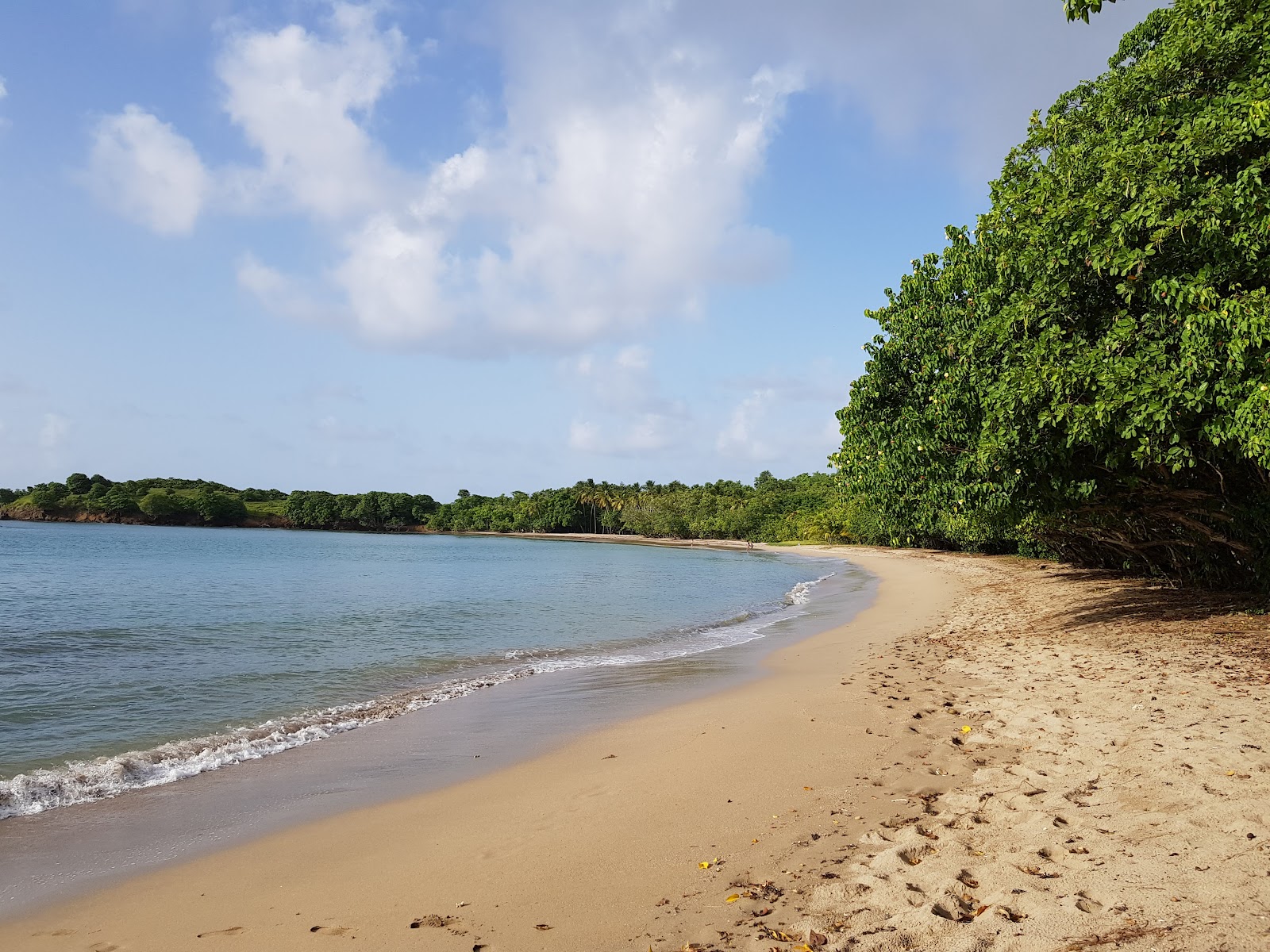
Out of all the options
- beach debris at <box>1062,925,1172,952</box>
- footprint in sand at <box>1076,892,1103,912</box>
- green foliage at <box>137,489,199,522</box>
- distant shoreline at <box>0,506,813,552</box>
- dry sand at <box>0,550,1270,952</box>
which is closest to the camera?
beach debris at <box>1062,925,1172,952</box>

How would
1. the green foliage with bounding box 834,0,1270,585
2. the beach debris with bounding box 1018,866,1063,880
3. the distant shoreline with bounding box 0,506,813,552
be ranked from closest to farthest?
the beach debris with bounding box 1018,866,1063,880 < the green foliage with bounding box 834,0,1270,585 < the distant shoreline with bounding box 0,506,813,552

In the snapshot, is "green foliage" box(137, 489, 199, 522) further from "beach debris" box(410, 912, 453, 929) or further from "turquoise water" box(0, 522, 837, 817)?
"beach debris" box(410, 912, 453, 929)

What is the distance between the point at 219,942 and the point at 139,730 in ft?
22.8

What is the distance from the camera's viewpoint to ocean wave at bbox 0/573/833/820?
729cm

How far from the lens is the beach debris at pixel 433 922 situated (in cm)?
427

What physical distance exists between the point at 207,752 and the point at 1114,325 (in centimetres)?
1198

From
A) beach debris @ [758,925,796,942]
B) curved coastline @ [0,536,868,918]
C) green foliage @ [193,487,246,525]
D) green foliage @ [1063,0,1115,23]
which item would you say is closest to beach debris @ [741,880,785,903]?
beach debris @ [758,925,796,942]

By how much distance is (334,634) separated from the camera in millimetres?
19312

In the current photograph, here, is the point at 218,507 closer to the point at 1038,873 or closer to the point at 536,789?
the point at 536,789

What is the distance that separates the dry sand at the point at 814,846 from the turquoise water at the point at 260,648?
11.8 ft

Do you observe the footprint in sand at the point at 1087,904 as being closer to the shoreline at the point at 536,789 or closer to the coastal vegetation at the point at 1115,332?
the shoreline at the point at 536,789

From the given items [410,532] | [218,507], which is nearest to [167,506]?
[218,507]

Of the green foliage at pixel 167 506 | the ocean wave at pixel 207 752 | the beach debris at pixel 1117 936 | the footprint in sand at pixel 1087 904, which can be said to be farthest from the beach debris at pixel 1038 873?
the green foliage at pixel 167 506

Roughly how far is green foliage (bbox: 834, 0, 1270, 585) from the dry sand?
133 inches
